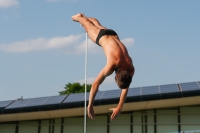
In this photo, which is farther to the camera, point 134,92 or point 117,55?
point 134,92

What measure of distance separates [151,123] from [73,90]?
146 feet

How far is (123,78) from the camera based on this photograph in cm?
841

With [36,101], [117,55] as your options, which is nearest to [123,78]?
[117,55]

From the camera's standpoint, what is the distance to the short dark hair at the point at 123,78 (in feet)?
27.6

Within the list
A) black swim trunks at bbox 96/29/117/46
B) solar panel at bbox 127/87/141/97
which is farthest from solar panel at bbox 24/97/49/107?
black swim trunks at bbox 96/29/117/46

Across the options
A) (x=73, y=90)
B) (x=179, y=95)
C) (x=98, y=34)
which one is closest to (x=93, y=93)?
(x=98, y=34)

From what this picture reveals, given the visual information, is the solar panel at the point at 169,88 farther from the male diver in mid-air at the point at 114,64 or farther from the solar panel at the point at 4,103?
the male diver in mid-air at the point at 114,64

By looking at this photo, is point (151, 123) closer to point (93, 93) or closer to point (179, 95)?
point (179, 95)

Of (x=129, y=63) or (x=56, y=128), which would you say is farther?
(x=56, y=128)

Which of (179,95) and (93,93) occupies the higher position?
(179,95)

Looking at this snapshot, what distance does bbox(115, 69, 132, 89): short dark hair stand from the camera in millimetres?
8409

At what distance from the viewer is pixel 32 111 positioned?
1008 inches

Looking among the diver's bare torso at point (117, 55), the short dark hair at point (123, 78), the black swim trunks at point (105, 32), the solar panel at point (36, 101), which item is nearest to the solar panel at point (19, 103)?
the solar panel at point (36, 101)

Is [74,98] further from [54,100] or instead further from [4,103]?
[4,103]
